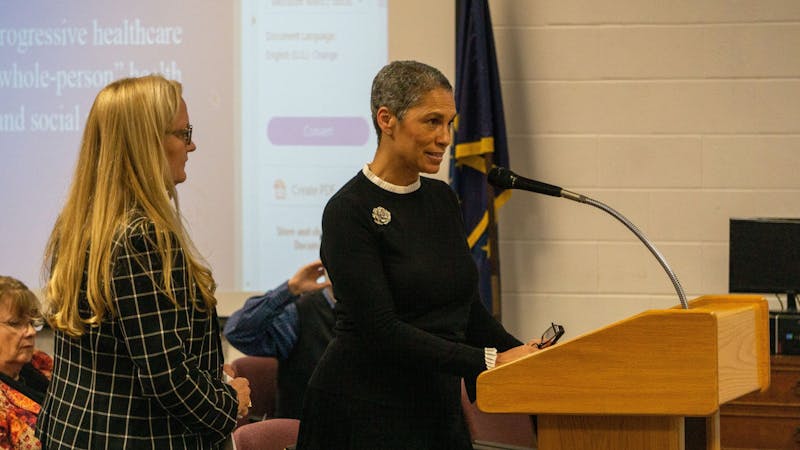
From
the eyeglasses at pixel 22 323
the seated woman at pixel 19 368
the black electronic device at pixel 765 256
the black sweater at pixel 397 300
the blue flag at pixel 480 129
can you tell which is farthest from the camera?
the blue flag at pixel 480 129

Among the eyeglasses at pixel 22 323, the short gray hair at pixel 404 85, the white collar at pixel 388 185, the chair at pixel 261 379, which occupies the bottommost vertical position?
the chair at pixel 261 379

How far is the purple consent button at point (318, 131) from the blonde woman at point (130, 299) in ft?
9.70

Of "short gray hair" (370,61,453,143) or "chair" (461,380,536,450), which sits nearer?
"short gray hair" (370,61,453,143)

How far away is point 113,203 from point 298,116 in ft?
10.2

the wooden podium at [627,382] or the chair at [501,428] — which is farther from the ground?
the wooden podium at [627,382]

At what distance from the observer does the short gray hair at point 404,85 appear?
2221 mm

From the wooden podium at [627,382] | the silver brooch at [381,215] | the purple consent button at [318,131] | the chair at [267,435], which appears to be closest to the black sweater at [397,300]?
the silver brooch at [381,215]

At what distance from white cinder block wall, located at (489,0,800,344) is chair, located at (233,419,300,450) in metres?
2.21

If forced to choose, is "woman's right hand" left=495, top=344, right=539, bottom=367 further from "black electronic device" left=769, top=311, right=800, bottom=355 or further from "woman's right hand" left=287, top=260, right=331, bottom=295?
"black electronic device" left=769, top=311, right=800, bottom=355

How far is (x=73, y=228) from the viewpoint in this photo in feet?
6.22

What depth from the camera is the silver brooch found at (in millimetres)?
2150

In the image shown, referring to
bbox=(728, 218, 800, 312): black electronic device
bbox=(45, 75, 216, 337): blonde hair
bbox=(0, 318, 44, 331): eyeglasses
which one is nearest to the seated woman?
bbox=(0, 318, 44, 331): eyeglasses

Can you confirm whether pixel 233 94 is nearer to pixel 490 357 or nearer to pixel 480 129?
pixel 480 129

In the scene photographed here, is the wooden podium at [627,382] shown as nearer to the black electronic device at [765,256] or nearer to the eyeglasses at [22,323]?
the eyeglasses at [22,323]
